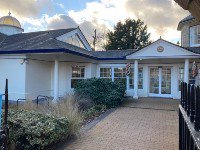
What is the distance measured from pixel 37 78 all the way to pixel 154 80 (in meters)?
9.21

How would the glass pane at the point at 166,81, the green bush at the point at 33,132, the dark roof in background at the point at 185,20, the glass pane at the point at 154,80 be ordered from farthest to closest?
the dark roof in background at the point at 185,20
the glass pane at the point at 154,80
the glass pane at the point at 166,81
the green bush at the point at 33,132

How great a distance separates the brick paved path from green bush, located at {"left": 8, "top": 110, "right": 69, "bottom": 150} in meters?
0.66

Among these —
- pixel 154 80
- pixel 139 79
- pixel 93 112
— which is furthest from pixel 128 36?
pixel 93 112

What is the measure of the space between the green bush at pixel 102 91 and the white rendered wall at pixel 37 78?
134 inches

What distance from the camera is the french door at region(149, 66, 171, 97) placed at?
18938 mm

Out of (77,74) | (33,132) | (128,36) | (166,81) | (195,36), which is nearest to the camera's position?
(33,132)

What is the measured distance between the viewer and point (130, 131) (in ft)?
29.0

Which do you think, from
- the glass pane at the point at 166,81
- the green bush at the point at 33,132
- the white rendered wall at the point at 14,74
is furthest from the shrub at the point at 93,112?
the glass pane at the point at 166,81

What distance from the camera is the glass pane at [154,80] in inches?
757

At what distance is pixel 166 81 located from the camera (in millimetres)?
18953

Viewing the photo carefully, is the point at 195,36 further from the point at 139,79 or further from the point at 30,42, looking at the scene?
the point at 30,42

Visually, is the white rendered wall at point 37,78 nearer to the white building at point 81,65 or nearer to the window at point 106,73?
the white building at point 81,65

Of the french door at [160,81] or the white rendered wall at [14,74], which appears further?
the french door at [160,81]

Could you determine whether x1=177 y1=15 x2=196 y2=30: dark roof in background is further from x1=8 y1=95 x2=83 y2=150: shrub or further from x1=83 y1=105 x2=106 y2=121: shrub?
x1=8 y1=95 x2=83 y2=150: shrub
